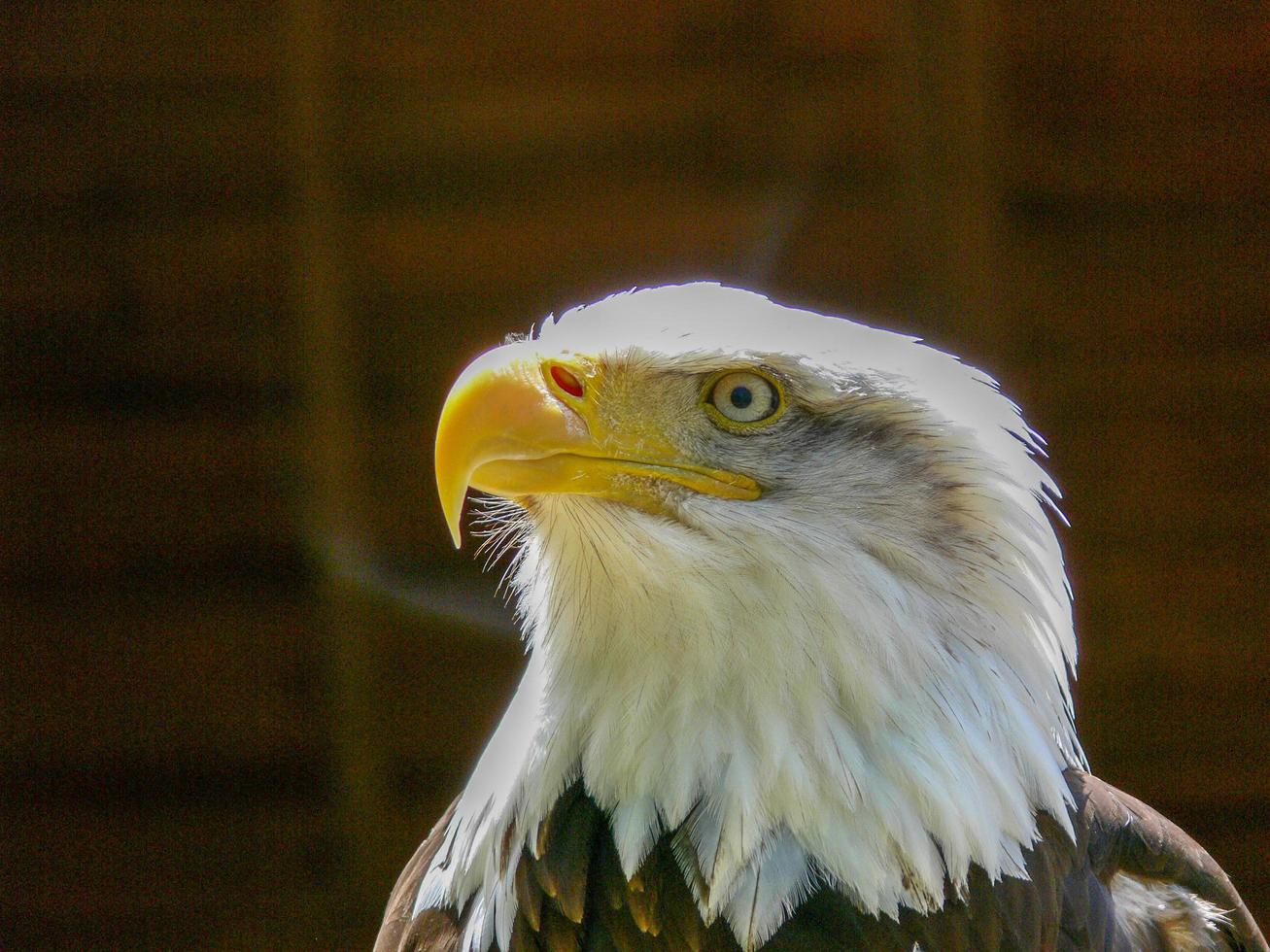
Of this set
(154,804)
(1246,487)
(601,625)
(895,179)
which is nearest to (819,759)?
Answer: (601,625)

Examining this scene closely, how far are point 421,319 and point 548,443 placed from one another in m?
2.09

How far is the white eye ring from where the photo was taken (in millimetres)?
1316

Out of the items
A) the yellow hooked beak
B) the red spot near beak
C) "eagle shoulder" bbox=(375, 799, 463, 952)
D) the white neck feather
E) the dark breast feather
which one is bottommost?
"eagle shoulder" bbox=(375, 799, 463, 952)

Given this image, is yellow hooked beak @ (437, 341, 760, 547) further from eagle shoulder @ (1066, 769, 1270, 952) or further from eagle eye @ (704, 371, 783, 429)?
eagle shoulder @ (1066, 769, 1270, 952)

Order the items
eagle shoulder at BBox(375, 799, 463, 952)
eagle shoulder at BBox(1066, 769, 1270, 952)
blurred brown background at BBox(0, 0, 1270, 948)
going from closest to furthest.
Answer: eagle shoulder at BBox(375, 799, 463, 952), eagle shoulder at BBox(1066, 769, 1270, 952), blurred brown background at BBox(0, 0, 1270, 948)

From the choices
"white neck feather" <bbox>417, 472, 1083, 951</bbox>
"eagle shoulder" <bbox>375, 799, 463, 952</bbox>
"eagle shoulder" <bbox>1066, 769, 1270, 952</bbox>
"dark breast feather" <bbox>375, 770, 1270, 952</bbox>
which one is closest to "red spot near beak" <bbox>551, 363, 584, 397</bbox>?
"white neck feather" <bbox>417, 472, 1083, 951</bbox>

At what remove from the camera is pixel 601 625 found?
4.34 ft

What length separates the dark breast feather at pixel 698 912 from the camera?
4.03 feet

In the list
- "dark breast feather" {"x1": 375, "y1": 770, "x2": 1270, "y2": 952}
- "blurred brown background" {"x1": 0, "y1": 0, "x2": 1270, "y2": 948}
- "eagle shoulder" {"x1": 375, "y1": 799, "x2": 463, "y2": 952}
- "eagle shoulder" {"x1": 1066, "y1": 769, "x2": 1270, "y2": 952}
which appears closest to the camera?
"dark breast feather" {"x1": 375, "y1": 770, "x2": 1270, "y2": 952}

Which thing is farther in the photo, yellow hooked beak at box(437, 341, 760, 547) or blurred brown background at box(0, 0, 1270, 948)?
blurred brown background at box(0, 0, 1270, 948)

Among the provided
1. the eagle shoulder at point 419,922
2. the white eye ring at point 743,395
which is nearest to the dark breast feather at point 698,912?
the eagle shoulder at point 419,922

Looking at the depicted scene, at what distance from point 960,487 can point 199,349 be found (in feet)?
8.24

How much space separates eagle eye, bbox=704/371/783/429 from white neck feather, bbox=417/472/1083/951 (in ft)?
0.30

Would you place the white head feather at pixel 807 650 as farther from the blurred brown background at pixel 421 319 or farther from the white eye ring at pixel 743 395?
the blurred brown background at pixel 421 319
